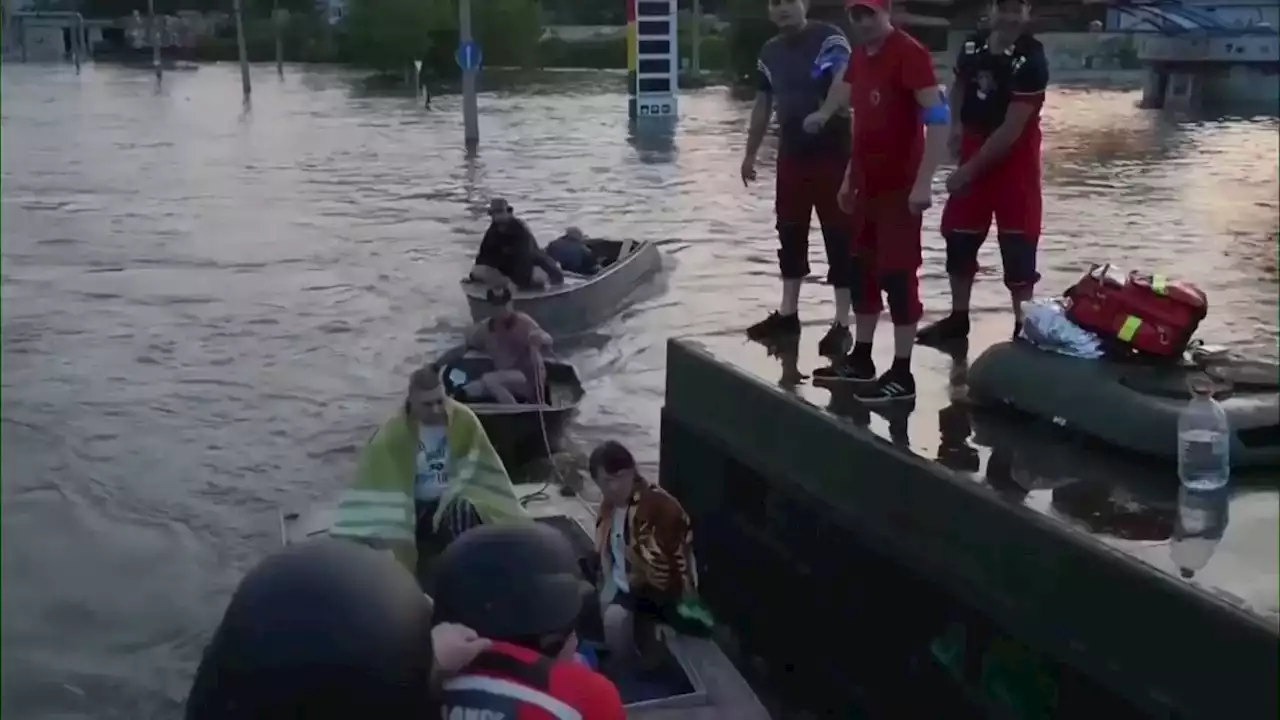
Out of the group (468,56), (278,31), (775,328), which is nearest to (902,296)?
(775,328)

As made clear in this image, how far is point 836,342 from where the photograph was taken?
614cm

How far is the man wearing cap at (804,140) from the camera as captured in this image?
557 cm

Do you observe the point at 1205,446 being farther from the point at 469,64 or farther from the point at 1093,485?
the point at 469,64

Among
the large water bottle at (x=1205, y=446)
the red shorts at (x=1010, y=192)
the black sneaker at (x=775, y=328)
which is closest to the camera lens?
the large water bottle at (x=1205, y=446)

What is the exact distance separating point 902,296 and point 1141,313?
0.76m

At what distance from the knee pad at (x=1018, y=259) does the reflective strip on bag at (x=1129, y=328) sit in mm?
1248

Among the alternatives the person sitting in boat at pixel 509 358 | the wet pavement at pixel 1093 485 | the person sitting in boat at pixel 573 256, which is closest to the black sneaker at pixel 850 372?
the wet pavement at pixel 1093 485

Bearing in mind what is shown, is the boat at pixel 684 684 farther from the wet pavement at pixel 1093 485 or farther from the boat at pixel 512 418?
the boat at pixel 512 418

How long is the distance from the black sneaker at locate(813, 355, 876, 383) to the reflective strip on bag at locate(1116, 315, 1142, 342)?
0.93 m

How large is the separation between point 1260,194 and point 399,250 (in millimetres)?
15184

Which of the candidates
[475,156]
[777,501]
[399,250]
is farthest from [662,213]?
[777,501]

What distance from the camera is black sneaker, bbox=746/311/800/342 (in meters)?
6.32

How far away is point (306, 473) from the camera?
8328 mm

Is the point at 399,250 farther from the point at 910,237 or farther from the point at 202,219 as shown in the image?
the point at 910,237
